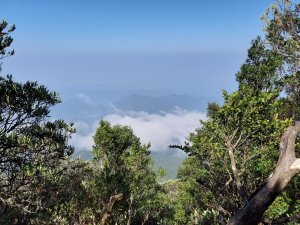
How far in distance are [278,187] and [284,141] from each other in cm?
232

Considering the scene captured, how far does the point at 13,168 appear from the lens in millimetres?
15961

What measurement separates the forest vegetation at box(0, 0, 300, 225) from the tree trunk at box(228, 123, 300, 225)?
3 centimetres

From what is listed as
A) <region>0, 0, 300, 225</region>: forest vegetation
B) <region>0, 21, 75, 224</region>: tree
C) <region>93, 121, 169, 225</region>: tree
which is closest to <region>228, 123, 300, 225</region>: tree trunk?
<region>0, 0, 300, 225</region>: forest vegetation

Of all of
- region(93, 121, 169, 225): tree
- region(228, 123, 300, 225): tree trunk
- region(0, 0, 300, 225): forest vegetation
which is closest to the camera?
region(228, 123, 300, 225): tree trunk

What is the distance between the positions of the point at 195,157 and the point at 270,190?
16.0 metres

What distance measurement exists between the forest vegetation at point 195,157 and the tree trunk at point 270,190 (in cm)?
3

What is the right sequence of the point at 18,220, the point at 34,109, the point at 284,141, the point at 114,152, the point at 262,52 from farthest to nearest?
the point at 114,152, the point at 262,52, the point at 18,220, the point at 34,109, the point at 284,141

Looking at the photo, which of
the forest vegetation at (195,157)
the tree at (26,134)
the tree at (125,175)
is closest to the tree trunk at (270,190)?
the forest vegetation at (195,157)

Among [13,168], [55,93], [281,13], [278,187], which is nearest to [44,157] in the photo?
[13,168]

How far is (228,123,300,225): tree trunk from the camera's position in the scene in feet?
30.6

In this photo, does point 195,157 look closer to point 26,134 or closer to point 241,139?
point 241,139

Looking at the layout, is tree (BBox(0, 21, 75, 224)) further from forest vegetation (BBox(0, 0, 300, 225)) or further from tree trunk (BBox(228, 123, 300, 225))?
tree trunk (BBox(228, 123, 300, 225))

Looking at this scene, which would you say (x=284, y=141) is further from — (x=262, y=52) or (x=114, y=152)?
(x=114, y=152)

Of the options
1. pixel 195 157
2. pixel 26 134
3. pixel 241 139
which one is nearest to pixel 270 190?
pixel 241 139
